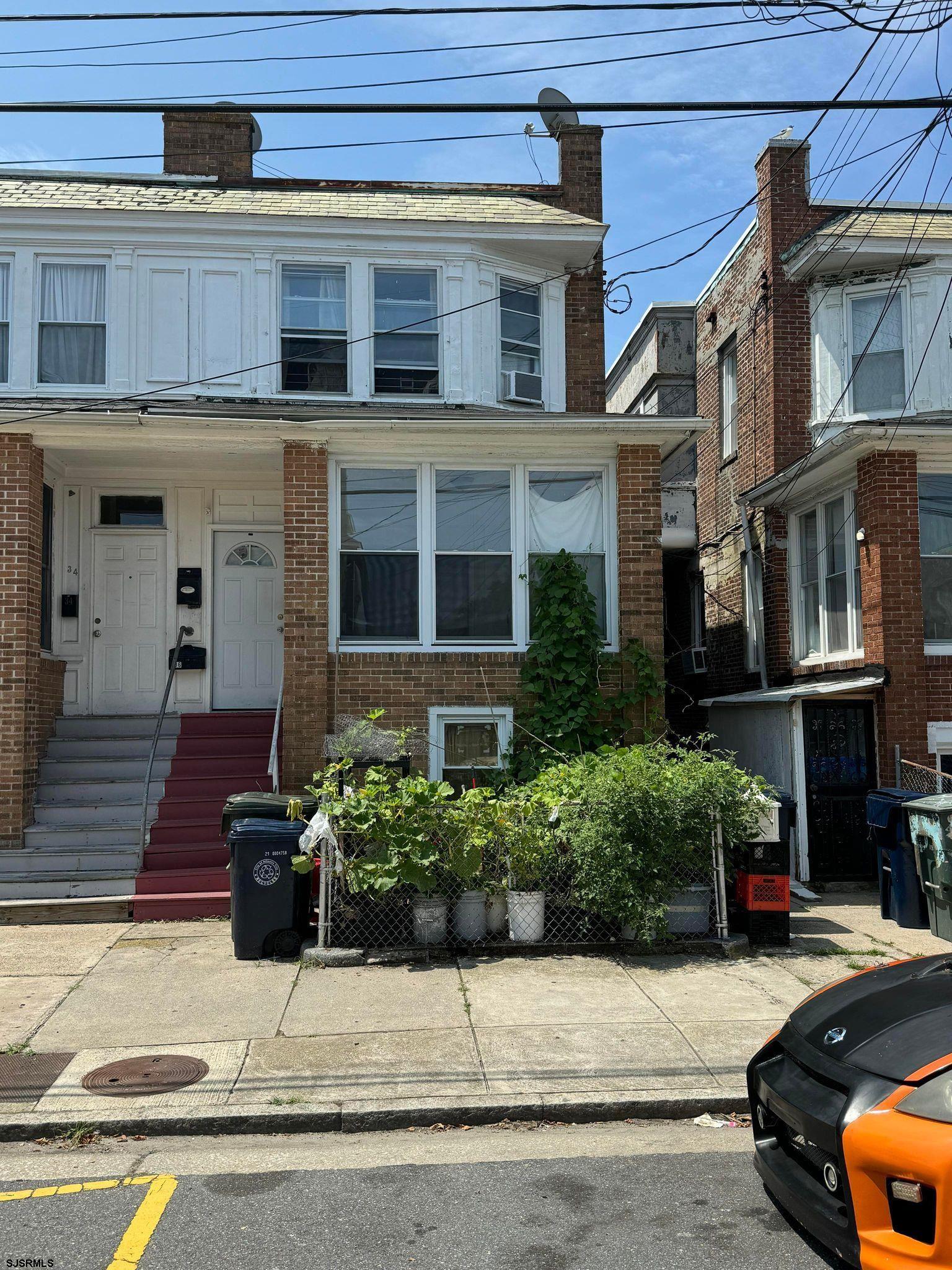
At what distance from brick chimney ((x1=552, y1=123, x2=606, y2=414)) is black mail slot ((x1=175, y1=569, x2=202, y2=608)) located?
5.12 meters

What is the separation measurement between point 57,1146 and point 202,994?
2.13 meters

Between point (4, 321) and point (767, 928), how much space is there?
10.6 metres

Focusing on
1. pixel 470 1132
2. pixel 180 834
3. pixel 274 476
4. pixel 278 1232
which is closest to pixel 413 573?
pixel 274 476

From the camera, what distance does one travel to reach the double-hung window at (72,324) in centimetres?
1217

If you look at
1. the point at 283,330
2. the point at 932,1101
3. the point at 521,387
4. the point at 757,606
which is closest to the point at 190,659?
the point at 283,330

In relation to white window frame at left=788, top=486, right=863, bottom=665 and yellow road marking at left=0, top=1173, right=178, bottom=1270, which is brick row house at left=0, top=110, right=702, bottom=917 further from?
yellow road marking at left=0, top=1173, right=178, bottom=1270

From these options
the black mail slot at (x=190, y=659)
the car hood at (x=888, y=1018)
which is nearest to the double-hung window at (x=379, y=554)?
the black mail slot at (x=190, y=659)

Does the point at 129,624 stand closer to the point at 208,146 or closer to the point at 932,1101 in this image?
the point at 208,146

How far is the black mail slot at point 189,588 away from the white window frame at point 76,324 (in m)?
2.30

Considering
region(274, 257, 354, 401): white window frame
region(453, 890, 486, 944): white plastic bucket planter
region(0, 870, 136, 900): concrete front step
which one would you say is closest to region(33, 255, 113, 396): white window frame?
region(274, 257, 354, 401): white window frame

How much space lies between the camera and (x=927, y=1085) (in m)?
3.27

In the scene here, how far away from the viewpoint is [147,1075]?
5633 mm

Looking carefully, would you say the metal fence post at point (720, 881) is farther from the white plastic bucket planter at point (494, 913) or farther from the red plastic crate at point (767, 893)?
the white plastic bucket planter at point (494, 913)

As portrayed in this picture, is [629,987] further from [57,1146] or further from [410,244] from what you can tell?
[410,244]
